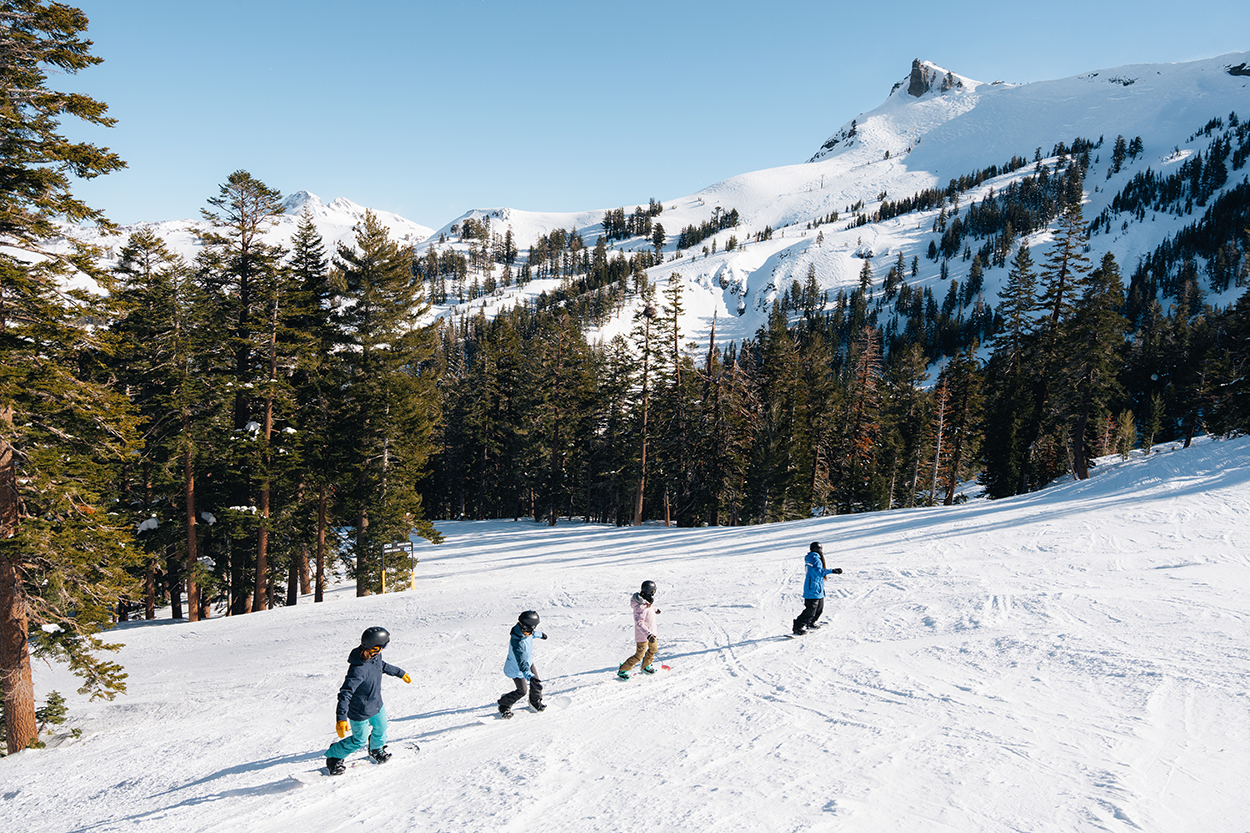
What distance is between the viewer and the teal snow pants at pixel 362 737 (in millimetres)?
7203

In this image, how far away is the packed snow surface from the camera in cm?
599

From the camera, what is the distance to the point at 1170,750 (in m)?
6.50

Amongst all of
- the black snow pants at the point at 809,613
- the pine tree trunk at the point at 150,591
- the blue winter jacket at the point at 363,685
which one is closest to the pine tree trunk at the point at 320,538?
the pine tree trunk at the point at 150,591

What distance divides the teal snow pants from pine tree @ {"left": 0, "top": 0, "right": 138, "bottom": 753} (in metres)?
7.55

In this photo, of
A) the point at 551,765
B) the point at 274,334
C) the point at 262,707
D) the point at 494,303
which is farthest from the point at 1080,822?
the point at 494,303

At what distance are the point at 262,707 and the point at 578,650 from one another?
5859 mm

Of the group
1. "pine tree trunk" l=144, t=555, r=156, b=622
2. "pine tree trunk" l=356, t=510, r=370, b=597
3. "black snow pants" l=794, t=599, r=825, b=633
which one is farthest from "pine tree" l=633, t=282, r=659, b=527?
"pine tree trunk" l=144, t=555, r=156, b=622

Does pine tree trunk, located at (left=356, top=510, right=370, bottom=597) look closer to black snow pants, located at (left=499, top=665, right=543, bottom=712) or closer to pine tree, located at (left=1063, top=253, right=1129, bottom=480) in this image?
black snow pants, located at (left=499, top=665, right=543, bottom=712)

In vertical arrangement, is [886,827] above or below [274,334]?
below

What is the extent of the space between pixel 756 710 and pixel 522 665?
351 centimetres

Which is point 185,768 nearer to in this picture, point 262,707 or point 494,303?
point 262,707

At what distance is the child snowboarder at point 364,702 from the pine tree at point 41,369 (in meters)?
7.58

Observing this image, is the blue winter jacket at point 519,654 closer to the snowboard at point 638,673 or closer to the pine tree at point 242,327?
the snowboard at point 638,673

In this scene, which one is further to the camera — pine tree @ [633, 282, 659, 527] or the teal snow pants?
pine tree @ [633, 282, 659, 527]
